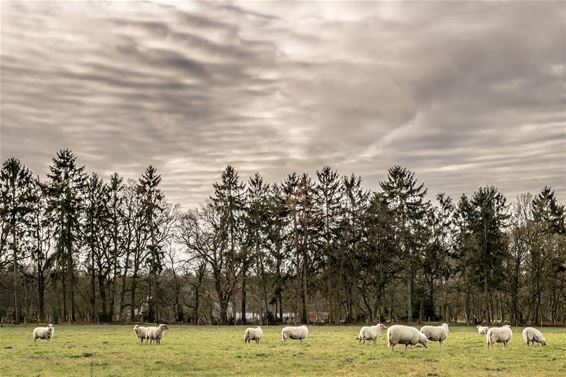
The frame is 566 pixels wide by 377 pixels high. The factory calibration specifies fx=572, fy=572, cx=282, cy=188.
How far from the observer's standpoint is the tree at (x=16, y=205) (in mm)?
60531

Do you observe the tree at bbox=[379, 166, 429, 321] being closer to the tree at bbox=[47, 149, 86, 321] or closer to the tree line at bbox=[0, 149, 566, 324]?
the tree line at bbox=[0, 149, 566, 324]

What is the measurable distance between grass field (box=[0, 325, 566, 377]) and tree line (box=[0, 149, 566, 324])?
114 ft

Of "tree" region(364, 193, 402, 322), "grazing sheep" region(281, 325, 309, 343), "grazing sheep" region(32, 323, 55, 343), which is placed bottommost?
"grazing sheep" region(281, 325, 309, 343)

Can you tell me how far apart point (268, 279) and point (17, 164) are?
102 feet

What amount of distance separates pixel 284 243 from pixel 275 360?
146ft

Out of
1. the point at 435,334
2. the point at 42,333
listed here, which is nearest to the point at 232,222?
the point at 42,333

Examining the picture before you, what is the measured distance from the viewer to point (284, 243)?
68.1m

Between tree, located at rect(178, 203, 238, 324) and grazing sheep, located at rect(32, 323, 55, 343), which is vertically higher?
tree, located at rect(178, 203, 238, 324)

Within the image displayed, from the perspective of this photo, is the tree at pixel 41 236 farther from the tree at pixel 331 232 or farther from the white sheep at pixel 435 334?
the white sheep at pixel 435 334

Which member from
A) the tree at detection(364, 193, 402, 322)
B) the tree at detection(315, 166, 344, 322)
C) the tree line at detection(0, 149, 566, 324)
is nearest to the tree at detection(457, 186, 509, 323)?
the tree line at detection(0, 149, 566, 324)

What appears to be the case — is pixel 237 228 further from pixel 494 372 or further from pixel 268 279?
pixel 494 372

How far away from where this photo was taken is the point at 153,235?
2645 inches

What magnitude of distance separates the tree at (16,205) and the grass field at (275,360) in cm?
3264

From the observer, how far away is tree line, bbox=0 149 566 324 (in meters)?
64.1
